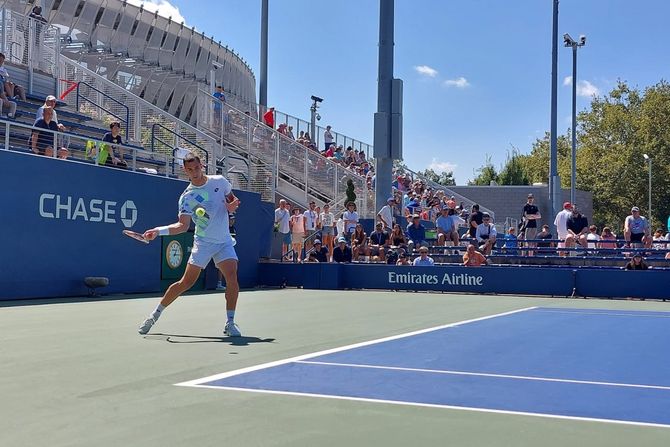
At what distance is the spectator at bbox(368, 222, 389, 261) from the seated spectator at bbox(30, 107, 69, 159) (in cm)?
909

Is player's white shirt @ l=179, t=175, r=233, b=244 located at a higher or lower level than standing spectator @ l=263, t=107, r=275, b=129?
lower

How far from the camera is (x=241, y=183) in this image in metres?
24.1

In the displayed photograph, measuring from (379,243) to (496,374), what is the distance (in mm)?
16054

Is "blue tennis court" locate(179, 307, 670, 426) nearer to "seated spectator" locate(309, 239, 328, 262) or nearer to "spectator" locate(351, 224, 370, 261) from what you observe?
"seated spectator" locate(309, 239, 328, 262)

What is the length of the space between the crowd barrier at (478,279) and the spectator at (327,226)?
2.75 meters

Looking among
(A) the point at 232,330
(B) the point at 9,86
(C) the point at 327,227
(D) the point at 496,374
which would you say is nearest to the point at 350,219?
(C) the point at 327,227

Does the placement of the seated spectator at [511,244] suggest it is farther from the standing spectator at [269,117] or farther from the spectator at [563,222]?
the standing spectator at [269,117]

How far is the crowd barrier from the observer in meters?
19.0

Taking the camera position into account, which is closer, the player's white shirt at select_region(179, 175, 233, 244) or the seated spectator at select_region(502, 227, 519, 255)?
the player's white shirt at select_region(179, 175, 233, 244)

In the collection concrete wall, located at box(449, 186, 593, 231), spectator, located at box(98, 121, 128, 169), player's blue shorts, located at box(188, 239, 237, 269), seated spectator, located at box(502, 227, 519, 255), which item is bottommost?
Result: player's blue shorts, located at box(188, 239, 237, 269)

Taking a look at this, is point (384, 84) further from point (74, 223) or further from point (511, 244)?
point (74, 223)

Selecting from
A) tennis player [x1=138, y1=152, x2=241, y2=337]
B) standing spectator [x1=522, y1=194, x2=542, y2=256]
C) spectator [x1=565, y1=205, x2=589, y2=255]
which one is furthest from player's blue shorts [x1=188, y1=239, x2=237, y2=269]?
standing spectator [x1=522, y1=194, x2=542, y2=256]

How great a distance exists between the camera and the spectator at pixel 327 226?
24719 millimetres

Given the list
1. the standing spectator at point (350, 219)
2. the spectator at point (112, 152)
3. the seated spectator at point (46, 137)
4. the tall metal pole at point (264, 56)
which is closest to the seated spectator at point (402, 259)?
the standing spectator at point (350, 219)
